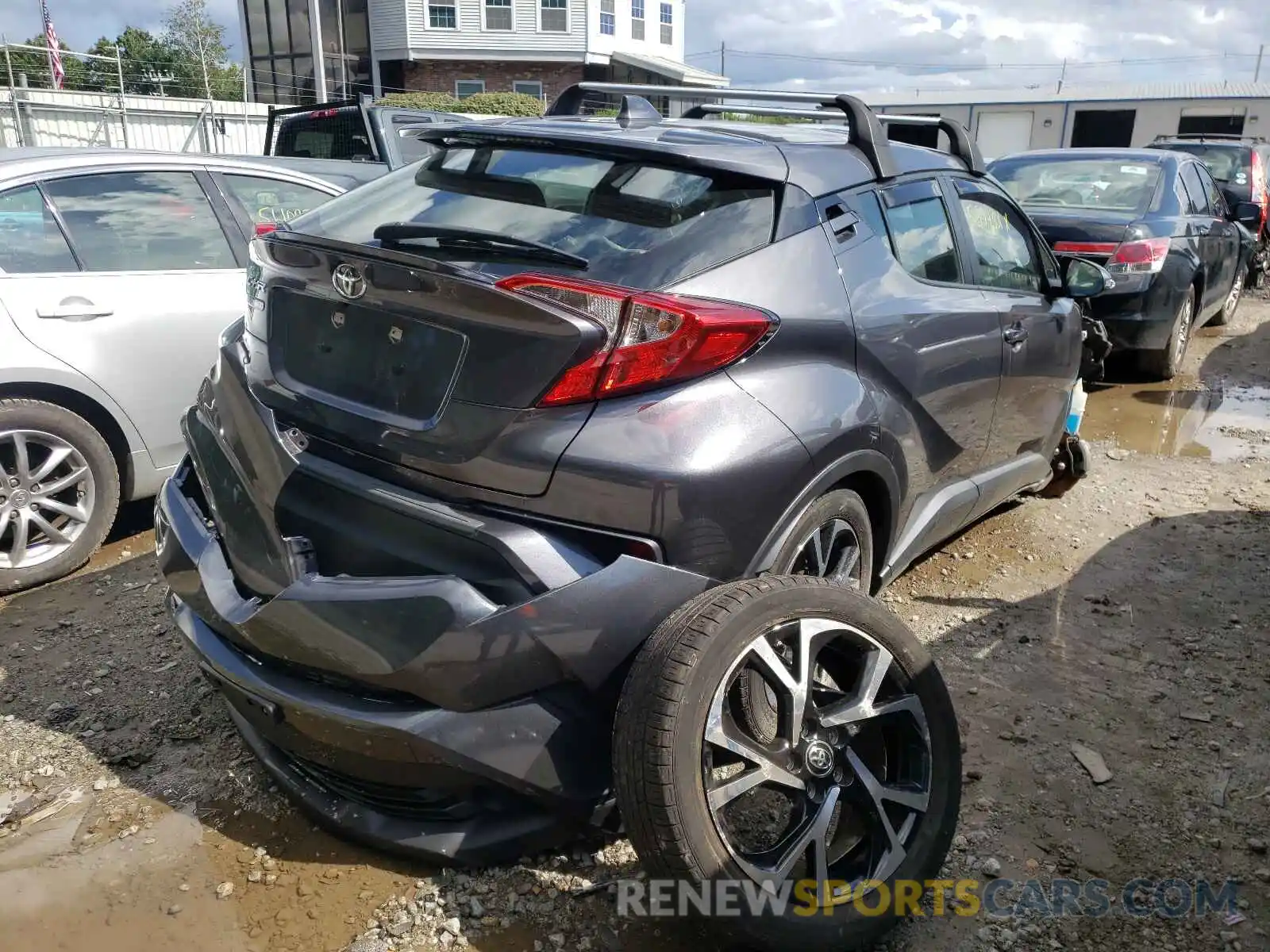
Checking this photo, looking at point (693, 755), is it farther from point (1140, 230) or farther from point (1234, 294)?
point (1234, 294)

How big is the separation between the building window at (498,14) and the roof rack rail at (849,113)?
108ft

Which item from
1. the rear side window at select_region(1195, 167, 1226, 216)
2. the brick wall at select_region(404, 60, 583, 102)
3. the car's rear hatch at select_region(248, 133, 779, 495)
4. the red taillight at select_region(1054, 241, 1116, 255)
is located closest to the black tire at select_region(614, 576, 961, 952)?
the car's rear hatch at select_region(248, 133, 779, 495)

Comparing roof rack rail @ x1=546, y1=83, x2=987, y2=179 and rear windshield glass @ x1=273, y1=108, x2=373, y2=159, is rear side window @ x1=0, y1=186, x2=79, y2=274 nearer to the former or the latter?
roof rack rail @ x1=546, y1=83, x2=987, y2=179

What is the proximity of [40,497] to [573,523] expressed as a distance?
296 centimetres

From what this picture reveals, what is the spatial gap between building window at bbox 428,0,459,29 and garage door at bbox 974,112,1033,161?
61.4 ft

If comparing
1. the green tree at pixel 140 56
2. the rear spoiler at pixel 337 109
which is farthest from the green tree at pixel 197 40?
the rear spoiler at pixel 337 109

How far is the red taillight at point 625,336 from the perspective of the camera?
226cm

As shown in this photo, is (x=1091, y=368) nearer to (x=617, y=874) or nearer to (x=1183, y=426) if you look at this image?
(x=1183, y=426)

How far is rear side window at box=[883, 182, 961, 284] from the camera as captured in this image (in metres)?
3.25

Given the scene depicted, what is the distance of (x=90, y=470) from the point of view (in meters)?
4.29

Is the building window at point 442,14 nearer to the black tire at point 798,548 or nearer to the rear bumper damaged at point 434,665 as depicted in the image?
the black tire at point 798,548

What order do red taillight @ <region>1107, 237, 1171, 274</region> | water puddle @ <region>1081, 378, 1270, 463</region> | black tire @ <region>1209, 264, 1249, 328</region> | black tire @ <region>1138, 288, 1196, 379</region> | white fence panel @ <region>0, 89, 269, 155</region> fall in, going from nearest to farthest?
water puddle @ <region>1081, 378, 1270, 463</region>, red taillight @ <region>1107, 237, 1171, 274</region>, black tire @ <region>1138, 288, 1196, 379</region>, black tire @ <region>1209, 264, 1249, 328</region>, white fence panel @ <region>0, 89, 269, 155</region>

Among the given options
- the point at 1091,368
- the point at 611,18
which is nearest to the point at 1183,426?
the point at 1091,368

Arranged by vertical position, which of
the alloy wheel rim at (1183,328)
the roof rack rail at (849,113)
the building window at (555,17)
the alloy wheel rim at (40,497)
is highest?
the building window at (555,17)
